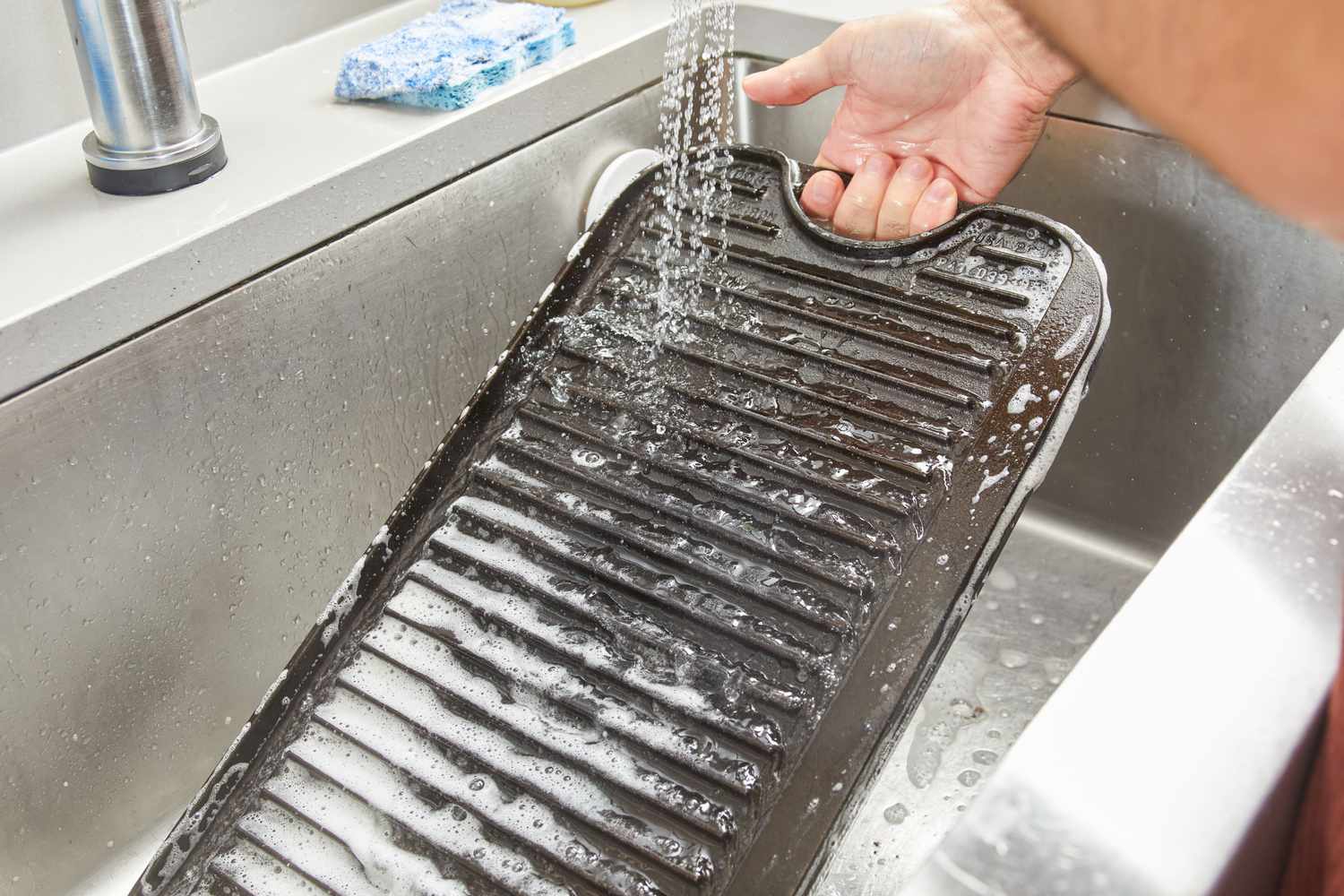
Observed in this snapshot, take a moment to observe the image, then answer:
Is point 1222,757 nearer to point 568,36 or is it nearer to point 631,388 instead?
point 631,388

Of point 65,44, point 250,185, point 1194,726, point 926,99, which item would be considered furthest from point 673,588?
point 65,44

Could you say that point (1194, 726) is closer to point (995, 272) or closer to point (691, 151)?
point (995, 272)

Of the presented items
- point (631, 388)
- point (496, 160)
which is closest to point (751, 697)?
point (631, 388)

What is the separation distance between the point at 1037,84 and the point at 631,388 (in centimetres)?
53

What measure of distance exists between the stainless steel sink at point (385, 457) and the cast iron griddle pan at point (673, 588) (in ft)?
0.33

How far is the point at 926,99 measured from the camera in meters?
1.20

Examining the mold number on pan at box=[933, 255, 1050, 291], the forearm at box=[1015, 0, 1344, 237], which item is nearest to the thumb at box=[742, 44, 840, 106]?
the mold number on pan at box=[933, 255, 1050, 291]

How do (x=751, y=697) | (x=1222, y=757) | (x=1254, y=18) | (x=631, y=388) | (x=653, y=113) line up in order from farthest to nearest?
1. (x=653, y=113)
2. (x=631, y=388)
3. (x=751, y=697)
4. (x=1222, y=757)
5. (x=1254, y=18)

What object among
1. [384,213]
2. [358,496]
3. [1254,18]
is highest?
[1254,18]

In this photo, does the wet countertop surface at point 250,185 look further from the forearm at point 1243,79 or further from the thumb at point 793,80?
the forearm at point 1243,79

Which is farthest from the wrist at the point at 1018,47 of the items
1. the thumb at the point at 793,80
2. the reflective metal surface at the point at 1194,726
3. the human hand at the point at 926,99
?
the reflective metal surface at the point at 1194,726

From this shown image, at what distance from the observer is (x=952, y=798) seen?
3.51 feet

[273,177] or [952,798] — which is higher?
[273,177]

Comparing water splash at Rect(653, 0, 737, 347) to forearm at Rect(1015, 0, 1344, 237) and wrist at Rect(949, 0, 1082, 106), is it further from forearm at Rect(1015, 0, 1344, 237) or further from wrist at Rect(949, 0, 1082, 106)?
forearm at Rect(1015, 0, 1344, 237)
